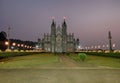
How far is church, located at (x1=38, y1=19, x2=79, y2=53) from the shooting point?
452 feet

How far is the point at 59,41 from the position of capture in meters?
140

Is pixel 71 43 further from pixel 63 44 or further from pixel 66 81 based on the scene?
pixel 66 81

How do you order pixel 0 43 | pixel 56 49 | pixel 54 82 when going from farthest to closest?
pixel 56 49 < pixel 0 43 < pixel 54 82

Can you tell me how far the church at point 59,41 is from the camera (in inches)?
5418

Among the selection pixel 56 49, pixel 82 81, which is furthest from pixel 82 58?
pixel 56 49

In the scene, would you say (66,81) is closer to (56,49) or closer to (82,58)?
(82,58)

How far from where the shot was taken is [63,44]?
139125 mm

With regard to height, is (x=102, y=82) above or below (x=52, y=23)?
below

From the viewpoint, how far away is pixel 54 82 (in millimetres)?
10562

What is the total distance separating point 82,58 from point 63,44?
359 feet

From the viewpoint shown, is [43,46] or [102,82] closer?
[102,82]

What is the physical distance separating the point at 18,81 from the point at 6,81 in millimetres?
771

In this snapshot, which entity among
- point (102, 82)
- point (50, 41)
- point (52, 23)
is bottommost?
point (102, 82)

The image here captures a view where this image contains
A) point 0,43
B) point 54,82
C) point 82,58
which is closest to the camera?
point 54,82
